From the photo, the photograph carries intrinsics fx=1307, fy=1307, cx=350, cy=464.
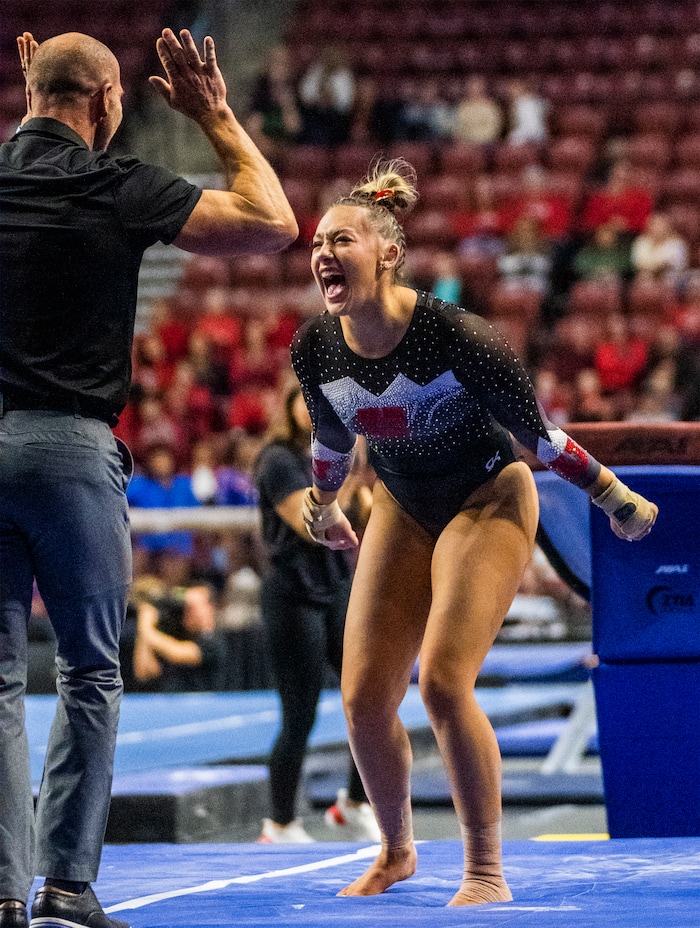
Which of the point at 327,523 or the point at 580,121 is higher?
the point at 580,121

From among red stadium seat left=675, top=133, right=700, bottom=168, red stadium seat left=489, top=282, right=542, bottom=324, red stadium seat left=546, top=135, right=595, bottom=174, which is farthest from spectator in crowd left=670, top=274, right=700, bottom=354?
red stadium seat left=546, top=135, right=595, bottom=174

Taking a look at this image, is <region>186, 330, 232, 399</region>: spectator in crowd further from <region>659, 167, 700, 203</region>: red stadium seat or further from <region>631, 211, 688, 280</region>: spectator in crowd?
<region>659, 167, 700, 203</region>: red stadium seat

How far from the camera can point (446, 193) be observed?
13.0m

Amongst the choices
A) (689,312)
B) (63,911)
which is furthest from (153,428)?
(63,911)

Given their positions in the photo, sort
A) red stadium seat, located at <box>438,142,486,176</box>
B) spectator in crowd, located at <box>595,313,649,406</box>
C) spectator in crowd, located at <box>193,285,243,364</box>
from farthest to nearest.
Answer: red stadium seat, located at <box>438,142,486,176</box> < spectator in crowd, located at <box>193,285,243,364</box> < spectator in crowd, located at <box>595,313,649,406</box>

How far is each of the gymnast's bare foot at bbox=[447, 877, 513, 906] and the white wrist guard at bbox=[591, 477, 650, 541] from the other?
88 cm

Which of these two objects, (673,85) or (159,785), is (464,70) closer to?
(673,85)

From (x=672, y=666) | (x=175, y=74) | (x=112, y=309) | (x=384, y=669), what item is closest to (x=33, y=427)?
(x=112, y=309)

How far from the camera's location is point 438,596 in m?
3.04

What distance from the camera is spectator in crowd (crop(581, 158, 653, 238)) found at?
11891 millimetres

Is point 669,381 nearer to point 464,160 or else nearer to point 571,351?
point 571,351

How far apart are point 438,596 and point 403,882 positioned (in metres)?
0.80

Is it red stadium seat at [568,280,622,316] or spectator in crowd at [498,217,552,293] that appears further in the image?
spectator in crowd at [498,217,552,293]

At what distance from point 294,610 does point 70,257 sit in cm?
254
